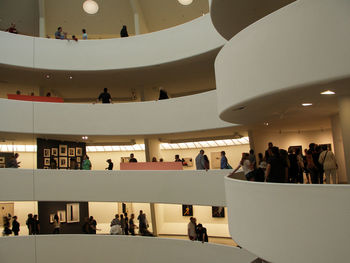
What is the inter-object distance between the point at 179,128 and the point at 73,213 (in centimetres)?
910

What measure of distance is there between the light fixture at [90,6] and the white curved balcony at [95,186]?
11650mm

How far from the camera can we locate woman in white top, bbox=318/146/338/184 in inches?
415

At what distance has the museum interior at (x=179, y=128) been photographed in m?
7.28

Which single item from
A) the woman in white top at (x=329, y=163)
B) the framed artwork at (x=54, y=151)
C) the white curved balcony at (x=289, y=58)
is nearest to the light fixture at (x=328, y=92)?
the white curved balcony at (x=289, y=58)

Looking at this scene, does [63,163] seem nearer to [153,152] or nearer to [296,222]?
[153,152]

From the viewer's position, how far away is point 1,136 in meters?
21.1

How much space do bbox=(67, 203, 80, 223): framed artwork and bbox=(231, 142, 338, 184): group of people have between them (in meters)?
13.6

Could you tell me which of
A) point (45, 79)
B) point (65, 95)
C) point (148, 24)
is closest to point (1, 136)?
point (45, 79)

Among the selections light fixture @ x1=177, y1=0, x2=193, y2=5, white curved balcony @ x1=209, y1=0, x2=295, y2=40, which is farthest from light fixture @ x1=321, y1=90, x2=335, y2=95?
light fixture @ x1=177, y1=0, x2=193, y2=5

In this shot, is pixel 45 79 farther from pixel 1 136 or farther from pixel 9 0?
pixel 9 0

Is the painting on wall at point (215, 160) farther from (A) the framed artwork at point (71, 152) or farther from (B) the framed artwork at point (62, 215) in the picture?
(B) the framed artwork at point (62, 215)

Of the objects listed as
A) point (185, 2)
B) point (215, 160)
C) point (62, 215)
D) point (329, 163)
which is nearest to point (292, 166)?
point (329, 163)

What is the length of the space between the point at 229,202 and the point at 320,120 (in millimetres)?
6861

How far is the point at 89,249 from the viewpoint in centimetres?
1980
